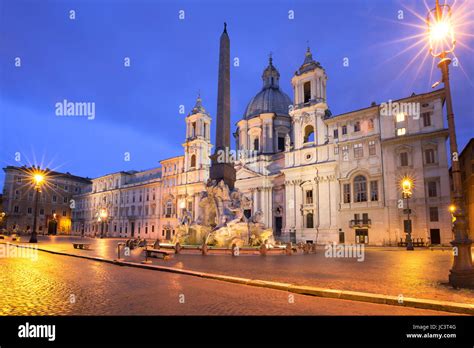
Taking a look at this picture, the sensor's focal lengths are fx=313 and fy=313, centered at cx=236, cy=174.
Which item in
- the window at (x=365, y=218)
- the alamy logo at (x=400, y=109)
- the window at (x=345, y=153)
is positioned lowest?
the window at (x=365, y=218)

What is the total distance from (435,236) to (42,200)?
88.2 m

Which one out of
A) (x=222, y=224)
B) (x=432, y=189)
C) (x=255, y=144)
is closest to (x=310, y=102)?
(x=255, y=144)

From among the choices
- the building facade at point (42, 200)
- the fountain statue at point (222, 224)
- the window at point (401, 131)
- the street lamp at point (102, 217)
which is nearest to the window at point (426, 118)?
the window at point (401, 131)

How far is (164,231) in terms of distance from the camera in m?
65.4

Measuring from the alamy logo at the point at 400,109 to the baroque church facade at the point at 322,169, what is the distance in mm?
404

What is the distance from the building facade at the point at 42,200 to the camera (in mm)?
76875

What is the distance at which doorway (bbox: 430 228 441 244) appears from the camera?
34188 millimetres

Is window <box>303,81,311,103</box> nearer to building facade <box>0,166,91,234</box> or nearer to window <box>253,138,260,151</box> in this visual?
window <box>253,138,260,151</box>

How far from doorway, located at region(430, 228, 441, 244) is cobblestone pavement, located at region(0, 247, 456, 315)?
33.3 metres

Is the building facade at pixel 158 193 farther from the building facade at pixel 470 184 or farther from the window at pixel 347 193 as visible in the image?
the building facade at pixel 470 184

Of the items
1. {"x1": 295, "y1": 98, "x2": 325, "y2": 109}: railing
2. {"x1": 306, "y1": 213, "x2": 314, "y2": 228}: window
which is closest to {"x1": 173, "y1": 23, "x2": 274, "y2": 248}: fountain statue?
{"x1": 306, "y1": 213, "x2": 314, "y2": 228}: window

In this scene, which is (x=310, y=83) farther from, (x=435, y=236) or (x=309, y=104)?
(x=435, y=236)
